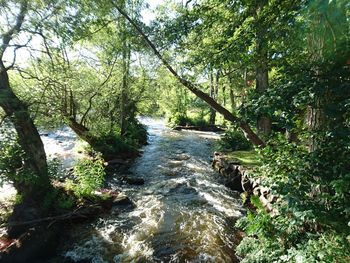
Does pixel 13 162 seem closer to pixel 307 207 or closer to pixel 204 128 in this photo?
pixel 307 207

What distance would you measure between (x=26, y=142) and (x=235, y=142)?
11347 mm

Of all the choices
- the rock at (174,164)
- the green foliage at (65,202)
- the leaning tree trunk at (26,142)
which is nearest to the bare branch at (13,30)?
the leaning tree trunk at (26,142)

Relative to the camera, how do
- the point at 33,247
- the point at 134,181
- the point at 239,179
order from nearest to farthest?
→ the point at 33,247, the point at 239,179, the point at 134,181

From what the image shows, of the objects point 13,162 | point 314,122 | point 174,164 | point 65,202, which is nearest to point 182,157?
point 174,164

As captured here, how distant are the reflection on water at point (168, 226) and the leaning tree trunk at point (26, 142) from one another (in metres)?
1.58

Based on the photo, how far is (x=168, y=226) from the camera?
7609mm

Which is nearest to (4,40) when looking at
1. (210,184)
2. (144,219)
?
(144,219)

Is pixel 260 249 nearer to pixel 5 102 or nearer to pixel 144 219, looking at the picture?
pixel 144 219

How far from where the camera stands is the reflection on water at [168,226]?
20.6ft

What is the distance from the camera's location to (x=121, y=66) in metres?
15.7

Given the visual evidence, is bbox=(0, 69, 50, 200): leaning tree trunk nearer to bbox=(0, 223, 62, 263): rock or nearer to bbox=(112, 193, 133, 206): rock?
bbox=(0, 223, 62, 263): rock

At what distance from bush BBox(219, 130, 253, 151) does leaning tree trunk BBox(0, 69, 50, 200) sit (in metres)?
10.4

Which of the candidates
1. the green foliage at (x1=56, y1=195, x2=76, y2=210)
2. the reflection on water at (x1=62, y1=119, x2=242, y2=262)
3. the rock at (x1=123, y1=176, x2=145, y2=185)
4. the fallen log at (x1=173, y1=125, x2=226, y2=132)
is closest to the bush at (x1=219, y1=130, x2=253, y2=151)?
the reflection on water at (x1=62, y1=119, x2=242, y2=262)

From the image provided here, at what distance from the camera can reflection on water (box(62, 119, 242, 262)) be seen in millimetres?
6281
